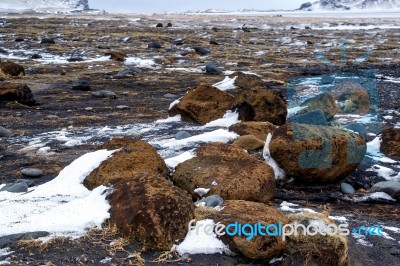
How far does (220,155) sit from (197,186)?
20.6 inches

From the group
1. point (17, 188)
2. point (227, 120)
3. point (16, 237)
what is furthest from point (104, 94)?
point (16, 237)

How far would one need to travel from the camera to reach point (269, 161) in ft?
15.6

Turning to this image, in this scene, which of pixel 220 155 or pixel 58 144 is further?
pixel 58 144

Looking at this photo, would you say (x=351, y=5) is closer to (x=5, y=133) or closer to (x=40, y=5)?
(x=40, y=5)

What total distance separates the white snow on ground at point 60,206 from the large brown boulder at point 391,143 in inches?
127

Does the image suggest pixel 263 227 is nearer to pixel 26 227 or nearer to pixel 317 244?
pixel 317 244

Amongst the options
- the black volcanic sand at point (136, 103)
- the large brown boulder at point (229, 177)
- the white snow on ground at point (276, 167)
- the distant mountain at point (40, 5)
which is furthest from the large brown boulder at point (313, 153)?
the distant mountain at point (40, 5)

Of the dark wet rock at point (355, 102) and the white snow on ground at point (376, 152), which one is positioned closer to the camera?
the white snow on ground at point (376, 152)

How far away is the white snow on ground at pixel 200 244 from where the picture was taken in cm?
296

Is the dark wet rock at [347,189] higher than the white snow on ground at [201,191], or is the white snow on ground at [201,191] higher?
the white snow on ground at [201,191]

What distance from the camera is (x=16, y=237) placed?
2.98 meters

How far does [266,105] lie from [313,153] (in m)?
2.30

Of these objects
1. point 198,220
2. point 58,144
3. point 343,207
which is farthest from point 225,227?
point 58,144

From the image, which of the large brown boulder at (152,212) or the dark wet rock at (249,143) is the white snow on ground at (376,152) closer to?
the dark wet rock at (249,143)
